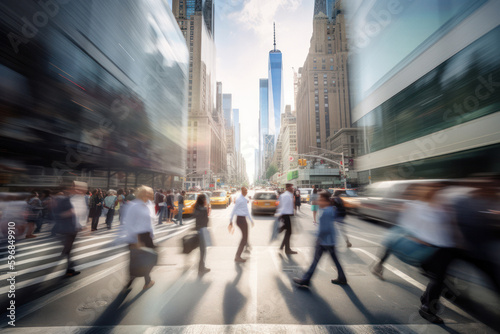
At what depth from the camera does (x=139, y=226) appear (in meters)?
3.88

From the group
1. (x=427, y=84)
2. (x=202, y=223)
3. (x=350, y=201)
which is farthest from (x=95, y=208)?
(x=427, y=84)

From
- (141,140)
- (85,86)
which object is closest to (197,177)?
(141,140)

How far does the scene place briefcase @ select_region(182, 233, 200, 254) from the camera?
459 cm

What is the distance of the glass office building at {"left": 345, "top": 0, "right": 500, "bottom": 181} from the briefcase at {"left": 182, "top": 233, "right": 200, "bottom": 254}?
14207 mm

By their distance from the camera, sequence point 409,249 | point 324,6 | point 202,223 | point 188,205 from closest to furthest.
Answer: point 409,249
point 202,223
point 188,205
point 324,6

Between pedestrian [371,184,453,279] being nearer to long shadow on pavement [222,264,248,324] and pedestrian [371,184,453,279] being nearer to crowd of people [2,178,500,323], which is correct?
crowd of people [2,178,500,323]

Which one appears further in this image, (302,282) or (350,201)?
(350,201)

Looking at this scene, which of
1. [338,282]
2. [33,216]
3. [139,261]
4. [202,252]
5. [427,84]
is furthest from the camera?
[427,84]

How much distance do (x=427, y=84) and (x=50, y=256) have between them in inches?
853

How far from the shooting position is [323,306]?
3.31 metres

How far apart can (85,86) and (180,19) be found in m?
94.8

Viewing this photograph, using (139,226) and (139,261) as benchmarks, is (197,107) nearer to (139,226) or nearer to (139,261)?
(139,226)

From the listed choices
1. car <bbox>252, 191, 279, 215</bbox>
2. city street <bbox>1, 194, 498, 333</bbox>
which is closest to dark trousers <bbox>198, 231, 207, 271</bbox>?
city street <bbox>1, 194, 498, 333</bbox>

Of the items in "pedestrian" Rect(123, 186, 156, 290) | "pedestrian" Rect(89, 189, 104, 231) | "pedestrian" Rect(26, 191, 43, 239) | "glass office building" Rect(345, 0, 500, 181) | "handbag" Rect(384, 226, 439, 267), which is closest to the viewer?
"handbag" Rect(384, 226, 439, 267)
